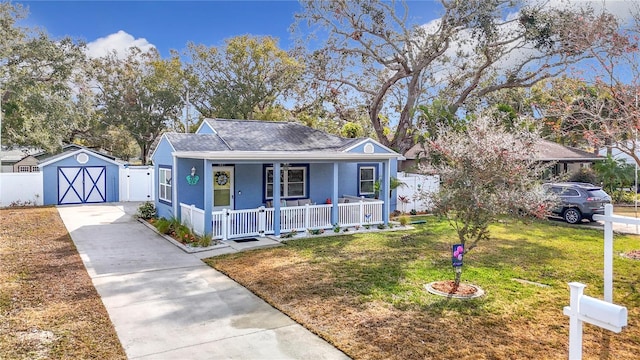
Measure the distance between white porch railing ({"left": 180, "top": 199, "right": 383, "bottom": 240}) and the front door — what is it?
3.88 feet

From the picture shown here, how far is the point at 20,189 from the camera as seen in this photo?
19.1 meters

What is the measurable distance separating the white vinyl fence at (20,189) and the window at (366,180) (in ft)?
49.0

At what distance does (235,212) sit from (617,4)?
13.3 m

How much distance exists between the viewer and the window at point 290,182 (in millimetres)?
Result: 14742

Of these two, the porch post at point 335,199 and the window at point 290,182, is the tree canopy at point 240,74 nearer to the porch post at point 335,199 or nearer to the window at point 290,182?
the window at point 290,182

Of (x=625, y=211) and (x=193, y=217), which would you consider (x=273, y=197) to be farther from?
(x=625, y=211)

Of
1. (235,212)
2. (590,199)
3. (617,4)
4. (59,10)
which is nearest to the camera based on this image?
(235,212)

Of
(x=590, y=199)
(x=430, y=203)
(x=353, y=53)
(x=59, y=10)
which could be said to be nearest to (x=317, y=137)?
(x=353, y=53)

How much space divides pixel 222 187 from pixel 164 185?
2596 mm

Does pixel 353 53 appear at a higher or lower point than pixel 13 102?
higher

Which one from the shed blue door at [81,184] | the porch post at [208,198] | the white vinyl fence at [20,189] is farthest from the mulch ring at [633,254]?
the white vinyl fence at [20,189]

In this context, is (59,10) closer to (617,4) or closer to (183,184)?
(183,184)

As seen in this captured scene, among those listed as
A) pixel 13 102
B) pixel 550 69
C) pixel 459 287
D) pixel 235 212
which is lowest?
pixel 459 287

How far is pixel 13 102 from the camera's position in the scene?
22.2 meters
